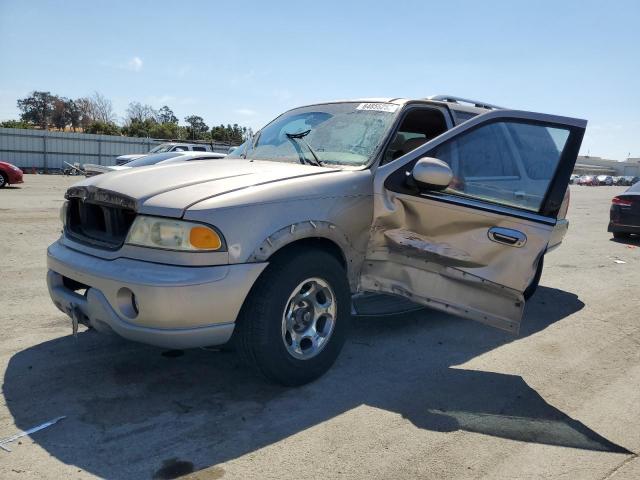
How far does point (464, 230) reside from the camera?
12.8 ft

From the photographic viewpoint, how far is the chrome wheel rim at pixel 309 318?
3453 millimetres

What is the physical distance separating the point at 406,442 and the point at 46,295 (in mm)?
4021

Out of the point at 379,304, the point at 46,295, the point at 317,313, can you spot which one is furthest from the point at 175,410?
the point at 46,295

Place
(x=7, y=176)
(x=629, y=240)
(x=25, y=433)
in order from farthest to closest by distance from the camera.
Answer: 1. (x=7, y=176)
2. (x=629, y=240)
3. (x=25, y=433)

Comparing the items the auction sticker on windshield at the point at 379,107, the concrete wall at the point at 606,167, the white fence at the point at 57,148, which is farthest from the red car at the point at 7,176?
the concrete wall at the point at 606,167

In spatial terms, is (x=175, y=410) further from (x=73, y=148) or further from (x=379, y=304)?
(x=73, y=148)

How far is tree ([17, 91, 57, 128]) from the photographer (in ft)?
220

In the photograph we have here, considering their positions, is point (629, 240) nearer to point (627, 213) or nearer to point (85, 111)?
point (627, 213)

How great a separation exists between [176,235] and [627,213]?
10.3 m

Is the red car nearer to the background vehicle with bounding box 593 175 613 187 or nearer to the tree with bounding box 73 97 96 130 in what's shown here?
the tree with bounding box 73 97 96 130

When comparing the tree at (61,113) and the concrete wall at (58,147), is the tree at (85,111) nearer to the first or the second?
the tree at (61,113)

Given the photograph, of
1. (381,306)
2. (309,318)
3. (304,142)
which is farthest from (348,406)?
(304,142)

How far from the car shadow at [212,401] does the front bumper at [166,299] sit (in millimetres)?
460

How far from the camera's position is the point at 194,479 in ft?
8.34
